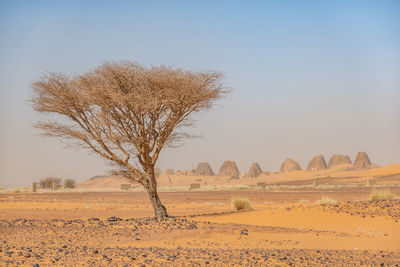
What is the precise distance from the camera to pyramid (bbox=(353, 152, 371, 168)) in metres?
118

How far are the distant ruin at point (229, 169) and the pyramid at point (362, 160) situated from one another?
29303 mm

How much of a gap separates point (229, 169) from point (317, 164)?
75.1 ft

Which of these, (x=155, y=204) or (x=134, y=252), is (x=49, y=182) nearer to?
(x=155, y=204)

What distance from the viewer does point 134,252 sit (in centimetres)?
1109

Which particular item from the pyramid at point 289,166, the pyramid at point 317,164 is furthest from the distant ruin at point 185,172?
the pyramid at point 317,164

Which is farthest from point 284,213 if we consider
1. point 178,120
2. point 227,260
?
point 227,260

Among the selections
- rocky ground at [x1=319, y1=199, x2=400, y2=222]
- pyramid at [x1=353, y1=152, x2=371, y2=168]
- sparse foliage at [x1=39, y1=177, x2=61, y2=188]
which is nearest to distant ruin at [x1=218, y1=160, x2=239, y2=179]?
pyramid at [x1=353, y1=152, x2=371, y2=168]

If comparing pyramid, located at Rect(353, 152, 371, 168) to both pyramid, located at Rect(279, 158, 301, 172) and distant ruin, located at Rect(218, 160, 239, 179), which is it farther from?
distant ruin, located at Rect(218, 160, 239, 179)

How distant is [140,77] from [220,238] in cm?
747

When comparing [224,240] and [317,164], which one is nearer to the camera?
[224,240]

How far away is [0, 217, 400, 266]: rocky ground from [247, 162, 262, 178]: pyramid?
361ft

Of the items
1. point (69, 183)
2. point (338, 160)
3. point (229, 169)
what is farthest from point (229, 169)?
point (69, 183)

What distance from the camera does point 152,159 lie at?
20891mm

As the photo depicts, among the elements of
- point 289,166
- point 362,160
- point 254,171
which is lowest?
point 254,171
